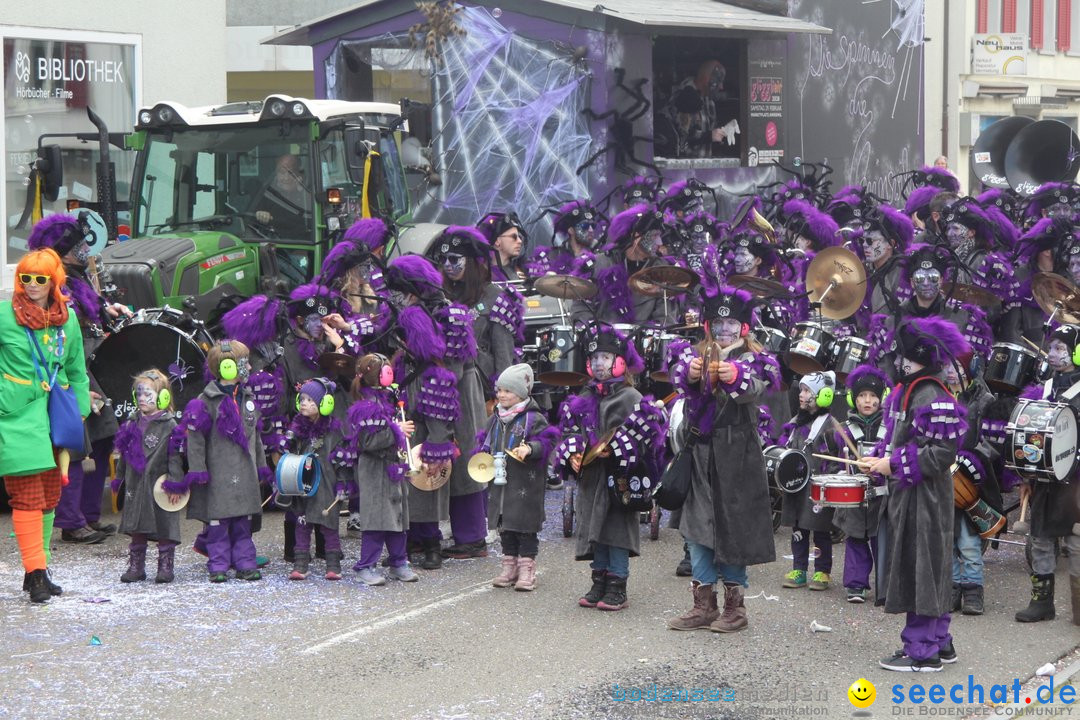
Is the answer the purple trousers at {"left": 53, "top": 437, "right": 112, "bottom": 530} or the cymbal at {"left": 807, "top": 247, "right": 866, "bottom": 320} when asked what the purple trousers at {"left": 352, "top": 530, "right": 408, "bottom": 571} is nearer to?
the purple trousers at {"left": 53, "top": 437, "right": 112, "bottom": 530}

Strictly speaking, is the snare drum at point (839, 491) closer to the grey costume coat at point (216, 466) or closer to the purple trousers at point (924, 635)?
the purple trousers at point (924, 635)

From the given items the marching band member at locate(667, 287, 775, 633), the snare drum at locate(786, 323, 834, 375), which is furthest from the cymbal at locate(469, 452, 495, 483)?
the snare drum at locate(786, 323, 834, 375)

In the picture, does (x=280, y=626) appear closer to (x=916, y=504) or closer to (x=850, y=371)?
(x=916, y=504)

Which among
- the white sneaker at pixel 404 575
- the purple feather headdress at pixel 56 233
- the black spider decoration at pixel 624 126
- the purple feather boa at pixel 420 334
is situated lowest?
the white sneaker at pixel 404 575

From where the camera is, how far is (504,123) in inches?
673

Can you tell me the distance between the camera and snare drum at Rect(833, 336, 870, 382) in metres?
9.75

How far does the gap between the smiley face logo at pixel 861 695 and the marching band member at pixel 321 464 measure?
3.46 m

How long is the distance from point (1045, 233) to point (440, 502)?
4.74 m

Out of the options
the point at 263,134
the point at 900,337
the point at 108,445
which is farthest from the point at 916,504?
the point at 263,134

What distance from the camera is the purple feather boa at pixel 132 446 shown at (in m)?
9.02

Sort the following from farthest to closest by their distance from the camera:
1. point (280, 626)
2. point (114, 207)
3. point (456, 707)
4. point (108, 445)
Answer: point (114, 207), point (108, 445), point (280, 626), point (456, 707)

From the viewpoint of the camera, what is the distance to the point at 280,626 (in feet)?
26.5

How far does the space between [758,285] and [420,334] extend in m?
2.70

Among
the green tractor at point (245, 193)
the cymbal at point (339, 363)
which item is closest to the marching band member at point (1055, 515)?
the cymbal at point (339, 363)
